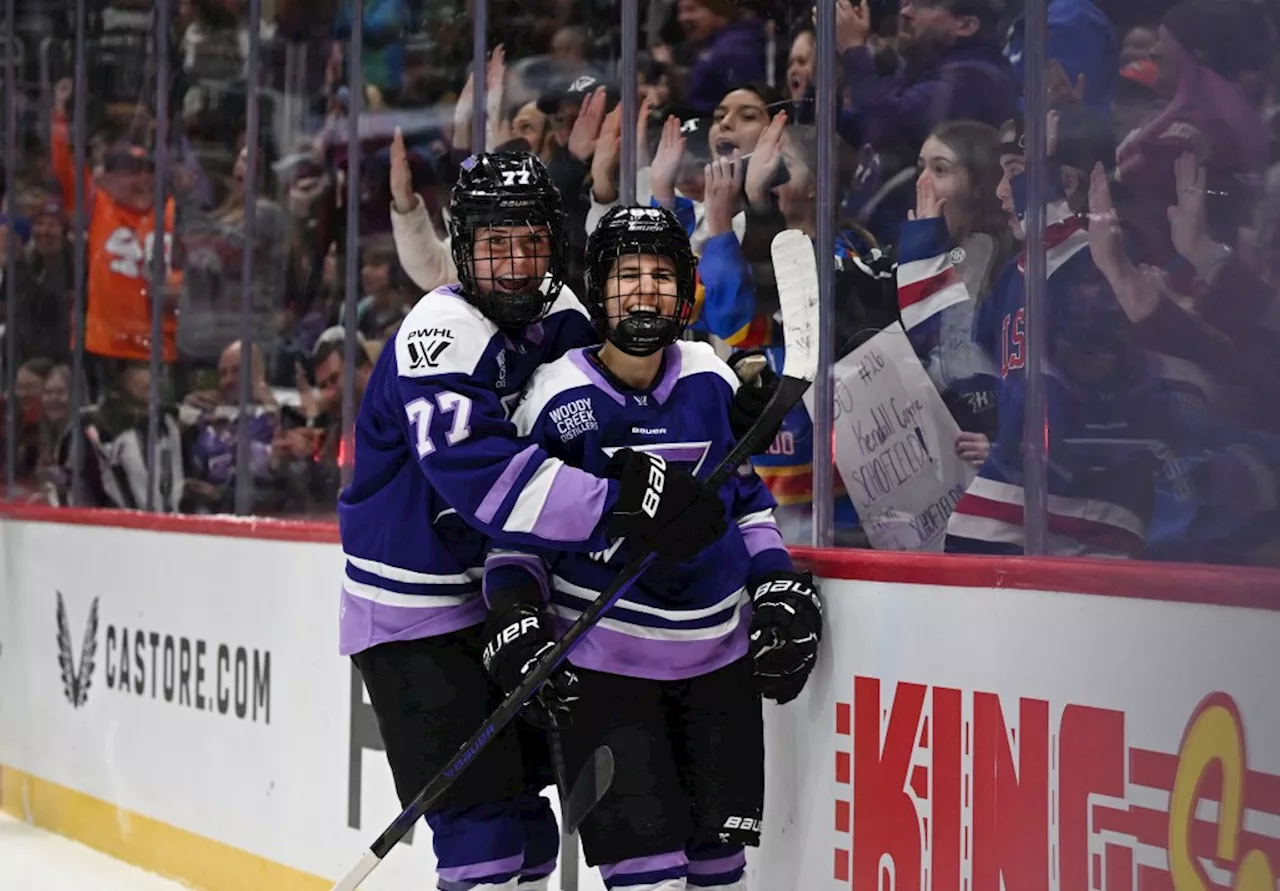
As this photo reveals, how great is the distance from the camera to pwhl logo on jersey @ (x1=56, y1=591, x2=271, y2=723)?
3592mm

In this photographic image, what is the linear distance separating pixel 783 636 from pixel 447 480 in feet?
1.45

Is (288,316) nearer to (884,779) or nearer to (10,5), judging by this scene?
(10,5)

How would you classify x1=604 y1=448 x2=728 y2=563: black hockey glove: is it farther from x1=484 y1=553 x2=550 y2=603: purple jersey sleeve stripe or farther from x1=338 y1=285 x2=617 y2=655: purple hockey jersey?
x1=484 y1=553 x2=550 y2=603: purple jersey sleeve stripe

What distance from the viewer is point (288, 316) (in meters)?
3.80

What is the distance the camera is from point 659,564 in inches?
83.6

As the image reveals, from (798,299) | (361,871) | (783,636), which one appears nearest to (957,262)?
(798,299)

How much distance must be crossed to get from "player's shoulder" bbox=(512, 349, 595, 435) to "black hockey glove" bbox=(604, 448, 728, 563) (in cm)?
14

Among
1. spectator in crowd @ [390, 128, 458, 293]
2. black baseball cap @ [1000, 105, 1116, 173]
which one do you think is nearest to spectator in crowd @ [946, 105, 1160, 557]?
black baseball cap @ [1000, 105, 1116, 173]

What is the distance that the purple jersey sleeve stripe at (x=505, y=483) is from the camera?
6.70ft

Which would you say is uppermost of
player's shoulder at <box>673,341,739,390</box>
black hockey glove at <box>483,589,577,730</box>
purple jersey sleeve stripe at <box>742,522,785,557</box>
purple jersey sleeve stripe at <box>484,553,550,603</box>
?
player's shoulder at <box>673,341,739,390</box>

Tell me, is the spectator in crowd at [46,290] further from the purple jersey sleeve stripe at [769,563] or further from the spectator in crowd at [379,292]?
the purple jersey sleeve stripe at [769,563]

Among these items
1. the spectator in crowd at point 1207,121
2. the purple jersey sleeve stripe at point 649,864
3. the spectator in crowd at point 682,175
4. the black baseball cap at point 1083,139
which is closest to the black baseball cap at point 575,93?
the spectator in crowd at point 682,175

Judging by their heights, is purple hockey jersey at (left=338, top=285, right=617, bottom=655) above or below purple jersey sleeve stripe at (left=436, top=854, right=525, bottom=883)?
above

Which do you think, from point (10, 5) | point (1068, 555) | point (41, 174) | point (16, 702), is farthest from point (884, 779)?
point (10, 5)
